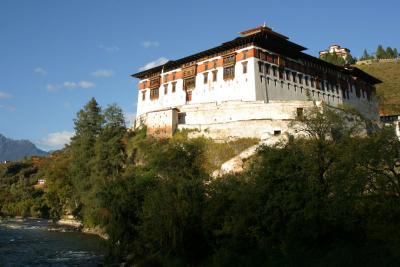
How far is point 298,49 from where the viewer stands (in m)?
61.9

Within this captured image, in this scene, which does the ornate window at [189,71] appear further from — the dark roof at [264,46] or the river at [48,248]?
the river at [48,248]

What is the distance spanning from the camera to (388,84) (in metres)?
124

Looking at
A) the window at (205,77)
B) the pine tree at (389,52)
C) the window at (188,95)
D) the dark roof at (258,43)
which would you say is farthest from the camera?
the pine tree at (389,52)

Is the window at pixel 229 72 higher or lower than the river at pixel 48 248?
higher

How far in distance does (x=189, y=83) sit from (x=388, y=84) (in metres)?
86.1

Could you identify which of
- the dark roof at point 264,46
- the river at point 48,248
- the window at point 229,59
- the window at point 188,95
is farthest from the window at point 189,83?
the river at point 48,248

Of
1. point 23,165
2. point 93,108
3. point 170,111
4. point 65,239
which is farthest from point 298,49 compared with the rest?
point 23,165

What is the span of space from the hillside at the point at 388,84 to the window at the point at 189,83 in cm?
5503

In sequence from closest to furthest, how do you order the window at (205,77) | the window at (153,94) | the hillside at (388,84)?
the window at (205,77) → the window at (153,94) → the hillside at (388,84)

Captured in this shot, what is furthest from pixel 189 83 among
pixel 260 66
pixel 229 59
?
pixel 260 66

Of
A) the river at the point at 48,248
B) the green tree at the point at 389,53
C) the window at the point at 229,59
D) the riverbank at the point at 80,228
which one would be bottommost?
the river at the point at 48,248

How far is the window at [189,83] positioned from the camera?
62281 mm

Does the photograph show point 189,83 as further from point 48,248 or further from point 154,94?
point 48,248

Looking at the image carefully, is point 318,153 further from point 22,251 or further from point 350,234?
point 22,251
